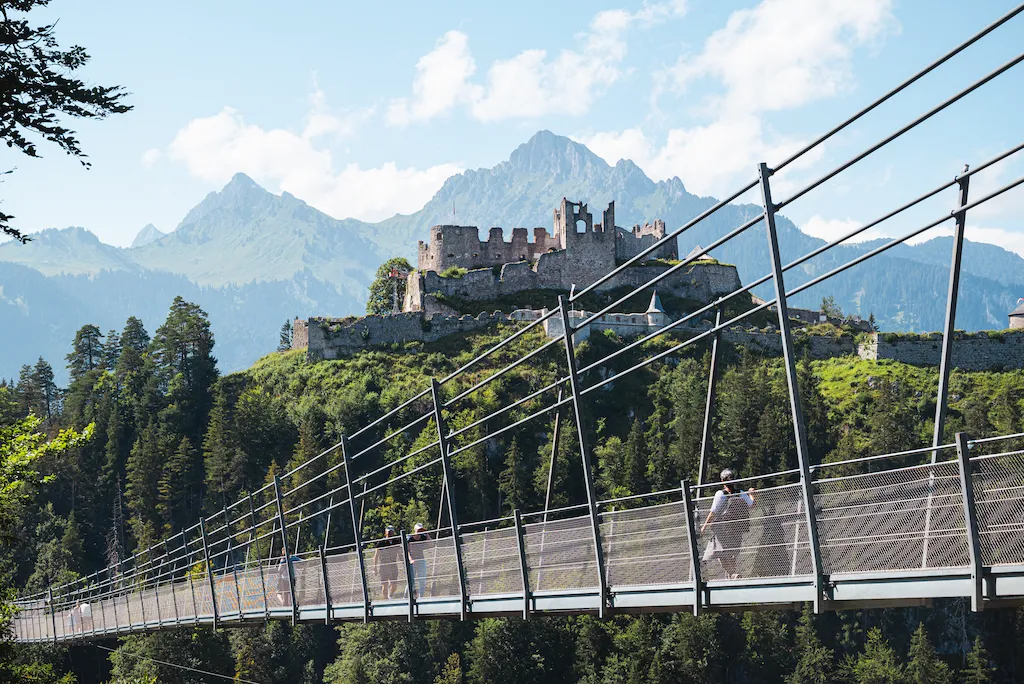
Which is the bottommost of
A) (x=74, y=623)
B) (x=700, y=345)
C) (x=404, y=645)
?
(x=404, y=645)

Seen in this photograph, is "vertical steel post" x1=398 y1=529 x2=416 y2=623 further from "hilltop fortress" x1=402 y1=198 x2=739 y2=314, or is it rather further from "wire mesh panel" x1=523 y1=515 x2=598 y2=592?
"hilltop fortress" x1=402 y1=198 x2=739 y2=314

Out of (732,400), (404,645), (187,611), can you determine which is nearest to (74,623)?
(187,611)

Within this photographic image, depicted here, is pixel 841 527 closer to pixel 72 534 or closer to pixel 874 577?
pixel 874 577

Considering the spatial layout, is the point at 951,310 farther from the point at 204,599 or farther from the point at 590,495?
the point at 204,599

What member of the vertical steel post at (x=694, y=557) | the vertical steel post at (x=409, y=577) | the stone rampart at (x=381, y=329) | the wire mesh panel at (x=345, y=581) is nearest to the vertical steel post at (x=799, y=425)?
the vertical steel post at (x=694, y=557)

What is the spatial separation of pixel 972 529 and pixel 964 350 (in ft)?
174

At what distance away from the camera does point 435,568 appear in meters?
15.3

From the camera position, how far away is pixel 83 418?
69750mm

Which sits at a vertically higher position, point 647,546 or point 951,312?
point 951,312

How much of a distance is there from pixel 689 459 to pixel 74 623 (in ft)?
99.0

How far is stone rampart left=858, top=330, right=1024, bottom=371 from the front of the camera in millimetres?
57906

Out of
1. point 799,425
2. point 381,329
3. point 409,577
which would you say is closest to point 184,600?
point 409,577

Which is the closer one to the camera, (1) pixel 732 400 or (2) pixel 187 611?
(2) pixel 187 611

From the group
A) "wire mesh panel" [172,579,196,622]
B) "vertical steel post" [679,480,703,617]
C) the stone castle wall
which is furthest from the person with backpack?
the stone castle wall
